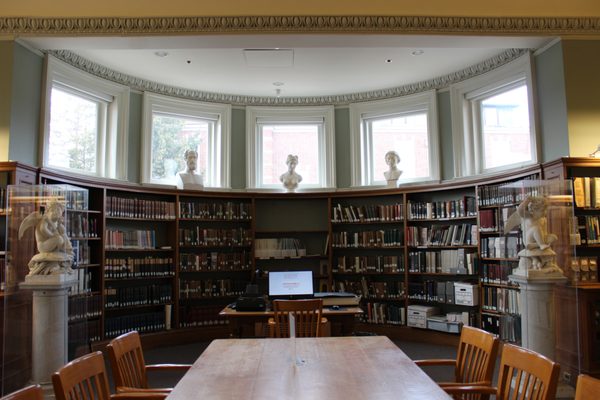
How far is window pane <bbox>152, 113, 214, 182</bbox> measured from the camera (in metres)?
7.34

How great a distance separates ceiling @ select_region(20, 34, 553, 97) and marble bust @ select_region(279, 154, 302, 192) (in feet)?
3.54

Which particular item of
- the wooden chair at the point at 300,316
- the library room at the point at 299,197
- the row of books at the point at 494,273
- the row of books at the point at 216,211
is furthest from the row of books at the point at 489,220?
the row of books at the point at 216,211

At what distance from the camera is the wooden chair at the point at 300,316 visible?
4148mm

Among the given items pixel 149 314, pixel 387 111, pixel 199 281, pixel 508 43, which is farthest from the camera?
pixel 387 111

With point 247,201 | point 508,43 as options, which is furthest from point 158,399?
point 247,201

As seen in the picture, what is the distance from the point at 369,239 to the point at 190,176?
9.32 feet

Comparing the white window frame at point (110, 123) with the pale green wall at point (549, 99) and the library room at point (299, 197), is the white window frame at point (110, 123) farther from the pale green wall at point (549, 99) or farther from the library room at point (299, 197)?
the pale green wall at point (549, 99)

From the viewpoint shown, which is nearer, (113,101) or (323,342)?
(323,342)

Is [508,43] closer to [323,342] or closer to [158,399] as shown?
[323,342]

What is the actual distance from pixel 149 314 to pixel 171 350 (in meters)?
0.59

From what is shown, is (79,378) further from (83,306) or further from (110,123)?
(110,123)

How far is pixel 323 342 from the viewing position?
3119 mm

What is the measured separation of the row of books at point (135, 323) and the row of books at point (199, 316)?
286 millimetres

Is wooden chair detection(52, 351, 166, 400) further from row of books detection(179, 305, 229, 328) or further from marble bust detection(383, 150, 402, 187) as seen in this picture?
marble bust detection(383, 150, 402, 187)
